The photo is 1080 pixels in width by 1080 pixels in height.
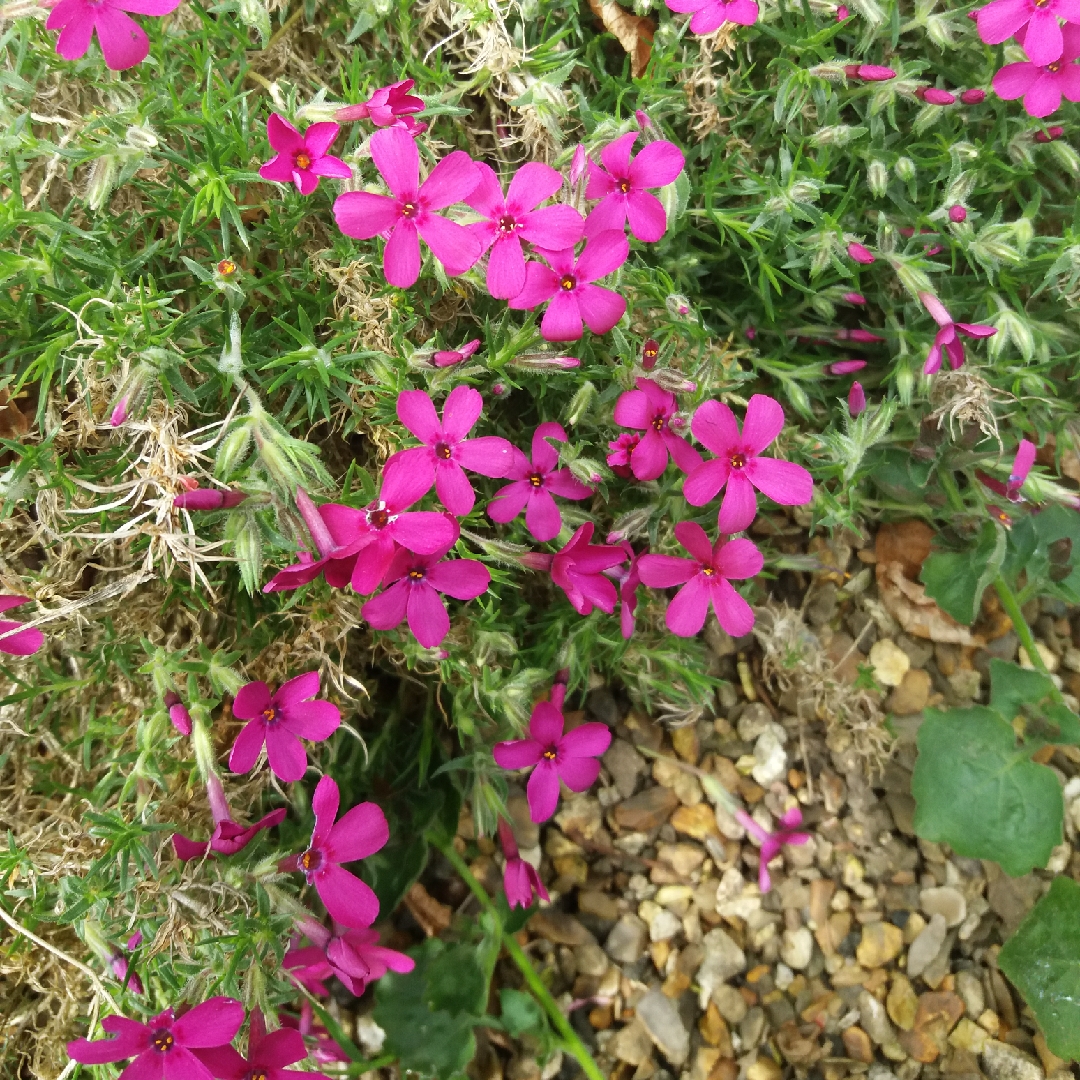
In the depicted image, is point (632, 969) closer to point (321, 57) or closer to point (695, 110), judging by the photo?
point (695, 110)

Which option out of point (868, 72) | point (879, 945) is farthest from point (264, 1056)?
point (868, 72)

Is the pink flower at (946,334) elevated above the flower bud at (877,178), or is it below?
below

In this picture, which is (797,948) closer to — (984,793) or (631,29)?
(984,793)

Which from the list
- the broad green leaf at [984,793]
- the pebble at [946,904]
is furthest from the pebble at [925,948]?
the broad green leaf at [984,793]

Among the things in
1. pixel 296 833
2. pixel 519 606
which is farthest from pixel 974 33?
pixel 296 833

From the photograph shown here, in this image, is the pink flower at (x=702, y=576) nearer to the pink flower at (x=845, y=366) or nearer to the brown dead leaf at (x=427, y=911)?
the pink flower at (x=845, y=366)

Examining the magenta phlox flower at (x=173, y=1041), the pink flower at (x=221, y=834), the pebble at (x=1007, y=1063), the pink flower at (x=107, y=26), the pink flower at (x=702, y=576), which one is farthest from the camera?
the pebble at (x=1007, y=1063)
